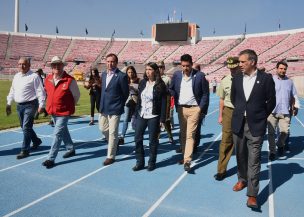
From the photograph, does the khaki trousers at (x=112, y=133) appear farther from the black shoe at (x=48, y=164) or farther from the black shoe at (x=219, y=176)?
the black shoe at (x=219, y=176)

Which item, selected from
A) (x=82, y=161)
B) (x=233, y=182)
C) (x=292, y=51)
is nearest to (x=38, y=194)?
(x=82, y=161)

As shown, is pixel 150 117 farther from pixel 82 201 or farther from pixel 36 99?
pixel 36 99

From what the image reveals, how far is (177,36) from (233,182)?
58128mm

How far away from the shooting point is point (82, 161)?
21.0 ft

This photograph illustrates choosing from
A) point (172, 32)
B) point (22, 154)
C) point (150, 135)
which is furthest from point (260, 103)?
point (172, 32)

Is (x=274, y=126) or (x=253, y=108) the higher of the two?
(x=253, y=108)

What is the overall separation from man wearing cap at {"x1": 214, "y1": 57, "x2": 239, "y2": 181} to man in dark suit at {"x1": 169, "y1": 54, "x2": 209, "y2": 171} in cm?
45

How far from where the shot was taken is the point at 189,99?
585 cm

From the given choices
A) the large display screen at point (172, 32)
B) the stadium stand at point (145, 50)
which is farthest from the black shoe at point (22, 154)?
the large display screen at point (172, 32)

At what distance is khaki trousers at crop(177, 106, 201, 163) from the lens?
18.8ft

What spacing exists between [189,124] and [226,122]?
795mm

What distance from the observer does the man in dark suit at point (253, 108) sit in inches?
166

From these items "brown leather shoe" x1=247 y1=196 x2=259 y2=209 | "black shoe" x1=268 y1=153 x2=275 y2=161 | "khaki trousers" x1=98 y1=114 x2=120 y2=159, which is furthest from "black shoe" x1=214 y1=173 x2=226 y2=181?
"khaki trousers" x1=98 y1=114 x2=120 y2=159

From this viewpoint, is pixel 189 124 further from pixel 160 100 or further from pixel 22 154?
pixel 22 154
